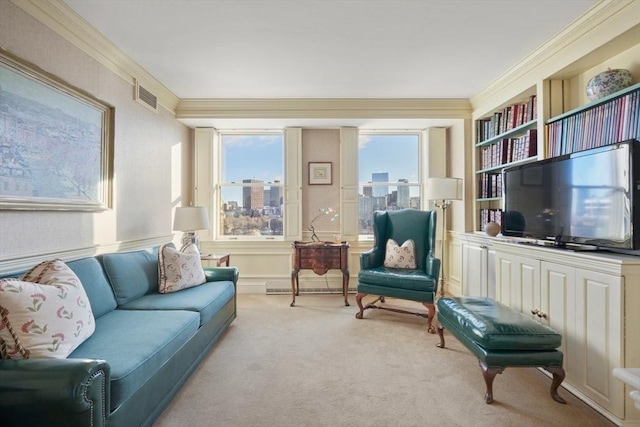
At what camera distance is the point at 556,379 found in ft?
6.33

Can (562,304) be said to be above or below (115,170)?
below

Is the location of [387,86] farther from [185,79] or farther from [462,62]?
[185,79]

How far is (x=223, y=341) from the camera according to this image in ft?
9.28

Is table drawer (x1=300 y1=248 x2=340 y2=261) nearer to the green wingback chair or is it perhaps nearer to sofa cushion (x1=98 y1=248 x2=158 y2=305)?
the green wingback chair

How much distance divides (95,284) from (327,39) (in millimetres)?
2474

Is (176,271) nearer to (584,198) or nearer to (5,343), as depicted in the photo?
(5,343)

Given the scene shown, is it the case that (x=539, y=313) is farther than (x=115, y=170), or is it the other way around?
(x=115, y=170)

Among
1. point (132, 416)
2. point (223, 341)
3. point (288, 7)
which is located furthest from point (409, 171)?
point (132, 416)

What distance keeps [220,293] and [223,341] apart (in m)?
0.43

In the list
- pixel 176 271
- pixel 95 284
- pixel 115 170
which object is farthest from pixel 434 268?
pixel 115 170

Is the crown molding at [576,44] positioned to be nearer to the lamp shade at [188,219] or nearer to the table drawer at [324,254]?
the table drawer at [324,254]

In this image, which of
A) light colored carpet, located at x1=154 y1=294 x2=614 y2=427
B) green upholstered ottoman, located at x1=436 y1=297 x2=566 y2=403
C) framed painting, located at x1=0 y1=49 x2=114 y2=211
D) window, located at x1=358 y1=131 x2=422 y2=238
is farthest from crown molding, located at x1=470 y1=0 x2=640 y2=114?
framed painting, located at x1=0 y1=49 x2=114 y2=211

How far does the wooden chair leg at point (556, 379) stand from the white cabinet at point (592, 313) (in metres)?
0.13

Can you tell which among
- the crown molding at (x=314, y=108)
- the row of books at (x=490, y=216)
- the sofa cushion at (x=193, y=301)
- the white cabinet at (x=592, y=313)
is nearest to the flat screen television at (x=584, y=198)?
the white cabinet at (x=592, y=313)
